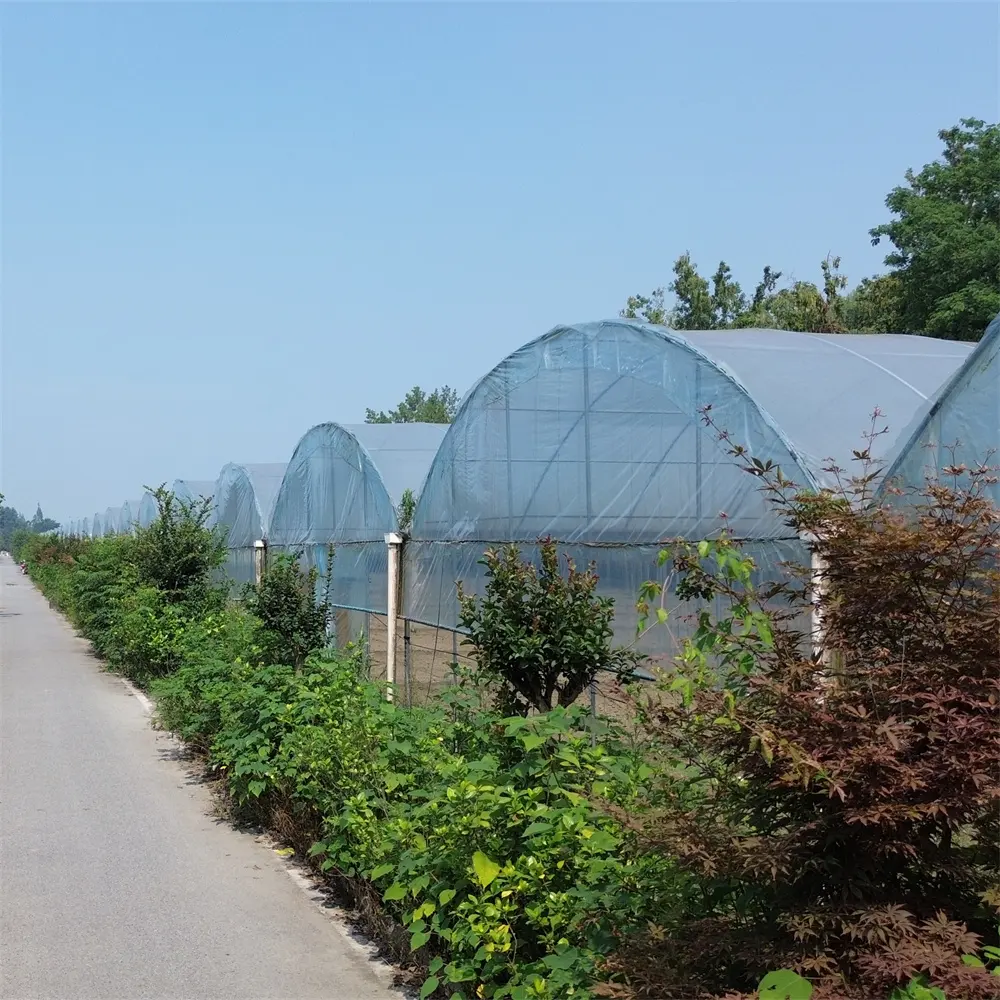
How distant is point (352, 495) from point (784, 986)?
1470cm

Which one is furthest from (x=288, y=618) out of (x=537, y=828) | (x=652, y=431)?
(x=537, y=828)

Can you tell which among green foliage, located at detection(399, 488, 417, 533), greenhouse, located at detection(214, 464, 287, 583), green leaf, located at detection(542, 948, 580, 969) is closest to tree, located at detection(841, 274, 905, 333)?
greenhouse, located at detection(214, 464, 287, 583)

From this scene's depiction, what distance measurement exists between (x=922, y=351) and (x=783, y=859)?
8444 mm

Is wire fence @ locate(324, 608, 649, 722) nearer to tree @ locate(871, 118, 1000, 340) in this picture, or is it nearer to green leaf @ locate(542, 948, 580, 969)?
green leaf @ locate(542, 948, 580, 969)

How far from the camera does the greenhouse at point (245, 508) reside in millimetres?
23625

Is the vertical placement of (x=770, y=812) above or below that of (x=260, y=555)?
below

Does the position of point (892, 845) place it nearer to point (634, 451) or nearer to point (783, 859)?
point (783, 859)

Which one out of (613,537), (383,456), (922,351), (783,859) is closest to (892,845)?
(783,859)

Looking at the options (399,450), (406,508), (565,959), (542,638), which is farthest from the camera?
(399,450)

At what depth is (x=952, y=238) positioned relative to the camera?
86.8ft

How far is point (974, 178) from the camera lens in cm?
2817

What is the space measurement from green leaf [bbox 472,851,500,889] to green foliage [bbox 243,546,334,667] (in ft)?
20.5

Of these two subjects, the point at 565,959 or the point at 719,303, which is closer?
the point at 565,959

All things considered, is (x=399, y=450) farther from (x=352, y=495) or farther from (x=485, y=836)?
(x=485, y=836)
